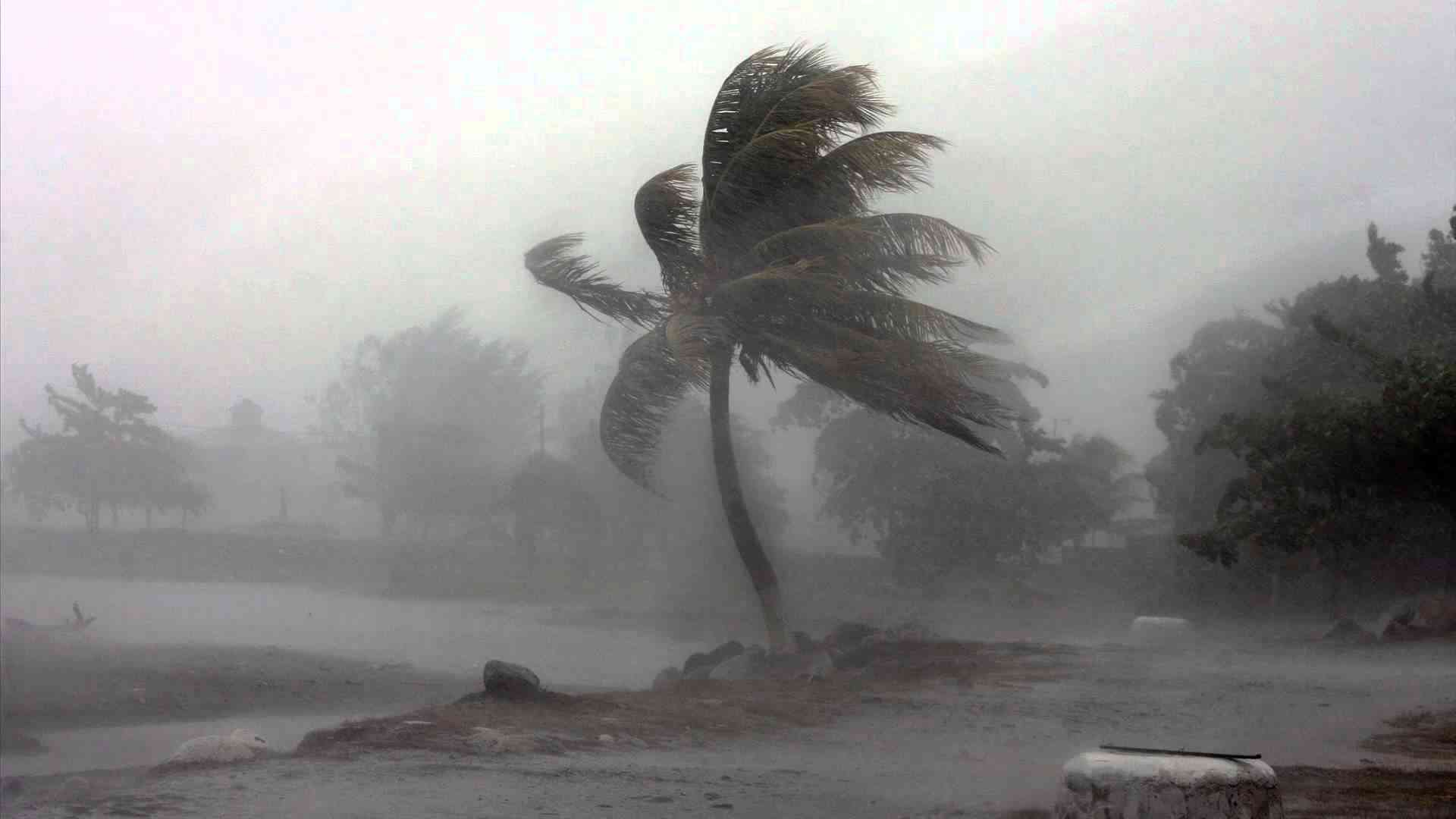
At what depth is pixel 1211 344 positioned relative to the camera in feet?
85.7

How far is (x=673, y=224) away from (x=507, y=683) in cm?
587

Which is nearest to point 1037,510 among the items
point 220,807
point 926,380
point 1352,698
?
point 926,380

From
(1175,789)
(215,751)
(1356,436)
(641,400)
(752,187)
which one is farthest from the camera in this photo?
(1356,436)

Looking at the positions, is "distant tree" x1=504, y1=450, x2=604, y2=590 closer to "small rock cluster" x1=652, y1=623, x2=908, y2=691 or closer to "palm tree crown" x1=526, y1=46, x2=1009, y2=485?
"small rock cluster" x1=652, y1=623, x2=908, y2=691

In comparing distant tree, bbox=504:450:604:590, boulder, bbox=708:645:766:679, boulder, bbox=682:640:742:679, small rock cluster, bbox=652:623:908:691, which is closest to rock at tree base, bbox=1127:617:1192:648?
small rock cluster, bbox=652:623:908:691

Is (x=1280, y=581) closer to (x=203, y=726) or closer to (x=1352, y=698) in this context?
(x=1352, y=698)

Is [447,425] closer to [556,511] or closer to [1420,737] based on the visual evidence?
[556,511]

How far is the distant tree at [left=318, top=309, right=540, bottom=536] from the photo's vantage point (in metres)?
30.6

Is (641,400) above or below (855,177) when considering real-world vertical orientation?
below

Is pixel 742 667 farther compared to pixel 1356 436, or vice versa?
pixel 1356 436

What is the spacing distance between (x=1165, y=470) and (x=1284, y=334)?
4.11 meters

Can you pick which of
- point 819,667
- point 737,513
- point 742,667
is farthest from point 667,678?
point 737,513

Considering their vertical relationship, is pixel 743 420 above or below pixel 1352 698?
above

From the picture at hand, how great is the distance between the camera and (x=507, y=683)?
1206cm
